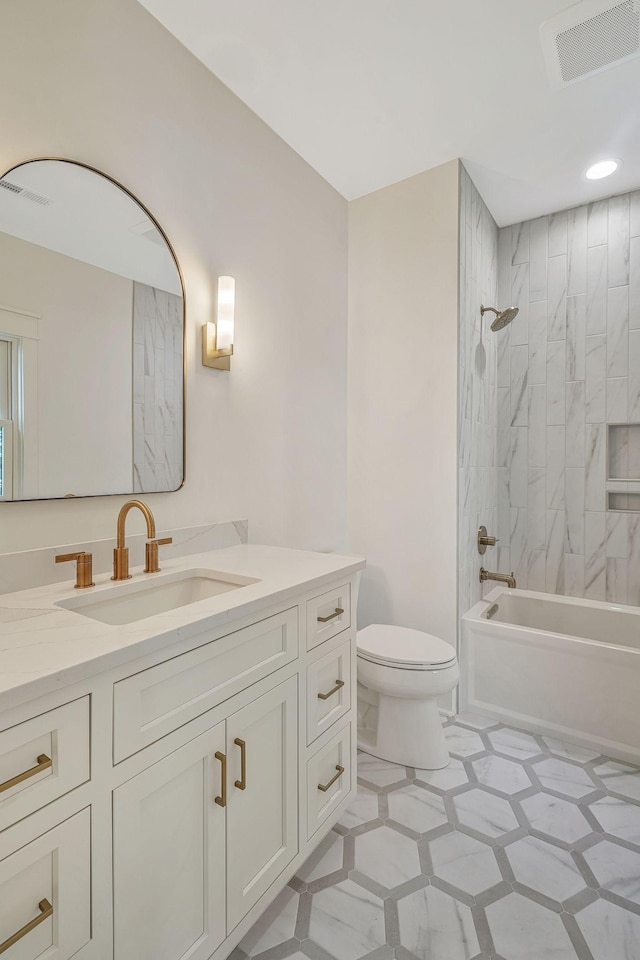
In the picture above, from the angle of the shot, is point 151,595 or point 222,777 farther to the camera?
point 151,595

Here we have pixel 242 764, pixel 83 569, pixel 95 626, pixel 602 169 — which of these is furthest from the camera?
pixel 602 169

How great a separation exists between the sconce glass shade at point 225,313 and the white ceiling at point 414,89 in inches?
31.4

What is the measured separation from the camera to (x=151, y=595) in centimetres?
131

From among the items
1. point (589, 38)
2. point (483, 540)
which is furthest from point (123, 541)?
point (589, 38)

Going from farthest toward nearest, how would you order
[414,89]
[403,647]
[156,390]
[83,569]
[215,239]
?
[403,647], [414,89], [215,239], [156,390], [83,569]

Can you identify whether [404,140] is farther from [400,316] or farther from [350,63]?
[400,316]

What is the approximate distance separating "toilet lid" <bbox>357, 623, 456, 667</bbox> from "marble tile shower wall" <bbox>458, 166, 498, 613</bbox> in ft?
1.17

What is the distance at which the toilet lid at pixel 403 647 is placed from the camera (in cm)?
186

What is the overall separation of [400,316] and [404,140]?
2.47 ft

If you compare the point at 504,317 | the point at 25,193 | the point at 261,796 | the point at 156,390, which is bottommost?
the point at 261,796

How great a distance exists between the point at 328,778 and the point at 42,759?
3.17ft

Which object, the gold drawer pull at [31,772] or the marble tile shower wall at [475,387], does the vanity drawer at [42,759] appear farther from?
the marble tile shower wall at [475,387]

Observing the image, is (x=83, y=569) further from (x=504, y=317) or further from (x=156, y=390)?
(x=504, y=317)

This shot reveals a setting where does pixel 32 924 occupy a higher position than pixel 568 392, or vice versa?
pixel 568 392
